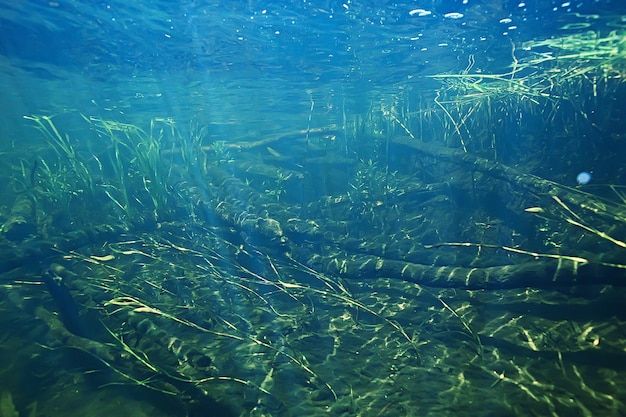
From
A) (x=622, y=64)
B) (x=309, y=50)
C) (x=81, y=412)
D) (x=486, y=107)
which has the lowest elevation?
(x=81, y=412)

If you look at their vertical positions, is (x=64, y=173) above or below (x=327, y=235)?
above

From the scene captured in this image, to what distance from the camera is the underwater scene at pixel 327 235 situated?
16.3ft

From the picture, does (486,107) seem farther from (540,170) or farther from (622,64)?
(622,64)

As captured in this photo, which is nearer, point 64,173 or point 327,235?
point 327,235

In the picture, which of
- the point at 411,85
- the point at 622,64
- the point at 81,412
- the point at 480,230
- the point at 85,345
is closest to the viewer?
the point at 81,412

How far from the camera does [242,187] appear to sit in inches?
496

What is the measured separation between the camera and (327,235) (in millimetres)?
9789

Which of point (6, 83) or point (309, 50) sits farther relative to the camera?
point (6, 83)

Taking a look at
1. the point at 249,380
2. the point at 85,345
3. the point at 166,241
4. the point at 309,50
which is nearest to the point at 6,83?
the point at 309,50

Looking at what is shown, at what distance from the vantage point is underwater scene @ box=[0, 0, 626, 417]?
4.97 m

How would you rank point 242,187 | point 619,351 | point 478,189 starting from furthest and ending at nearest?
point 242,187, point 478,189, point 619,351

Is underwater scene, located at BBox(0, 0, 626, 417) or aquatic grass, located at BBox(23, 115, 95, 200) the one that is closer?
underwater scene, located at BBox(0, 0, 626, 417)

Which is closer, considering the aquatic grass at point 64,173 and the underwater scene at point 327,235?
the underwater scene at point 327,235

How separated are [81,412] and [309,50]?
61.7ft
